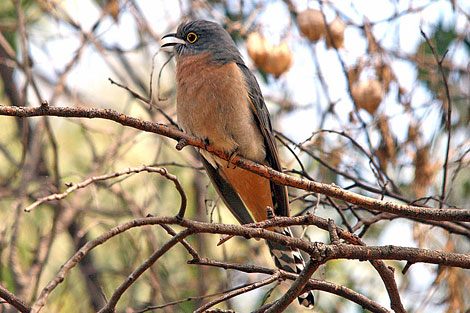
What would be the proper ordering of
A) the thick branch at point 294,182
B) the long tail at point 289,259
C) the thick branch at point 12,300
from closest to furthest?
the thick branch at point 12,300 → the thick branch at point 294,182 → the long tail at point 289,259

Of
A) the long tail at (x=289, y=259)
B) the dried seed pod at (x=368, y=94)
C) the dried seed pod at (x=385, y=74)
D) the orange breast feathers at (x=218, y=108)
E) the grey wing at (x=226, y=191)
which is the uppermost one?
the dried seed pod at (x=385, y=74)

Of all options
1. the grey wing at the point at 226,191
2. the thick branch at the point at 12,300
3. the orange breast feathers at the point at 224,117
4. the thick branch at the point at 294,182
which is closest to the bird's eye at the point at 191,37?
the orange breast feathers at the point at 224,117

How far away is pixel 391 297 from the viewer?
8.96 feet

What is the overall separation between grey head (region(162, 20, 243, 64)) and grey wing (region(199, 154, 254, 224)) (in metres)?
0.99

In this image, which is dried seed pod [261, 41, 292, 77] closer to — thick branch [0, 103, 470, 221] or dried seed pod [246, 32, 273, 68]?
dried seed pod [246, 32, 273, 68]

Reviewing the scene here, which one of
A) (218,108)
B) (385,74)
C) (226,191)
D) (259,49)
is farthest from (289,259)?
(259,49)

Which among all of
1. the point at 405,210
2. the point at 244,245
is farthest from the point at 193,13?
the point at 405,210

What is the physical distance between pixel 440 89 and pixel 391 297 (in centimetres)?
320

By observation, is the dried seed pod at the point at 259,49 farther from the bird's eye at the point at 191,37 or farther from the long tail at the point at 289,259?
the long tail at the point at 289,259

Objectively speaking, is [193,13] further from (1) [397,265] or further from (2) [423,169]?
(1) [397,265]

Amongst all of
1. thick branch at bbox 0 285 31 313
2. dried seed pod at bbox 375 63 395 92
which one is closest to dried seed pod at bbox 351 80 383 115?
dried seed pod at bbox 375 63 395 92

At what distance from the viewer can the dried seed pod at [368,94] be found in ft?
15.9

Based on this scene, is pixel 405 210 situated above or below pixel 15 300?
above

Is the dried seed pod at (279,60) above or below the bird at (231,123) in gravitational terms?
above
